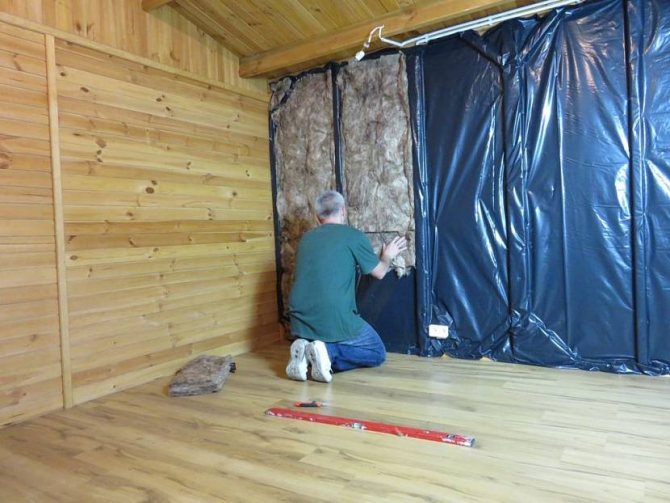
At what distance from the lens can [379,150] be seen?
3.76m

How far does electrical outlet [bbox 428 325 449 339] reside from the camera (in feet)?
11.7

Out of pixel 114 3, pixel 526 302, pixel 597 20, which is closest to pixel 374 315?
pixel 526 302

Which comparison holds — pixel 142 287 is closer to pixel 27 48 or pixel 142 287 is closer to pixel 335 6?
pixel 27 48

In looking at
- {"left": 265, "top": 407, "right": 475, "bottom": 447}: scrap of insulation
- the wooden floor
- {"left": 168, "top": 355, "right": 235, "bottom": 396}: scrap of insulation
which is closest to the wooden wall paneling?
{"left": 168, "top": 355, "right": 235, "bottom": 396}: scrap of insulation

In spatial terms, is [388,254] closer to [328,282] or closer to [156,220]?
[328,282]

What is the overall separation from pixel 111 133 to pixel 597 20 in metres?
3.09

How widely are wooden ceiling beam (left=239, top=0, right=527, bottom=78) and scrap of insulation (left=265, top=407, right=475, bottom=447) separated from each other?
248cm

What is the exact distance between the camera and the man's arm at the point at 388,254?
339 centimetres

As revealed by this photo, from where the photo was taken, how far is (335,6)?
333 centimetres

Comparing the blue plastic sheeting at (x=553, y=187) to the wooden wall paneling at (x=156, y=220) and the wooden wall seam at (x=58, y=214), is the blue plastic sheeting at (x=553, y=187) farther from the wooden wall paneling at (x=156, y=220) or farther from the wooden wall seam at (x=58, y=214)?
A: the wooden wall seam at (x=58, y=214)

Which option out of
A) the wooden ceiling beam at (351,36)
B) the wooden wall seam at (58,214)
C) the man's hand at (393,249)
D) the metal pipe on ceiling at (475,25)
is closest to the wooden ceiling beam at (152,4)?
the wooden wall seam at (58,214)

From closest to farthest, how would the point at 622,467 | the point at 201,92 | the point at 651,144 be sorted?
the point at 622,467 < the point at 651,144 < the point at 201,92

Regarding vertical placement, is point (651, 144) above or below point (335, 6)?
below

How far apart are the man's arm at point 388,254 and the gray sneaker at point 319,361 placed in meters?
0.64
